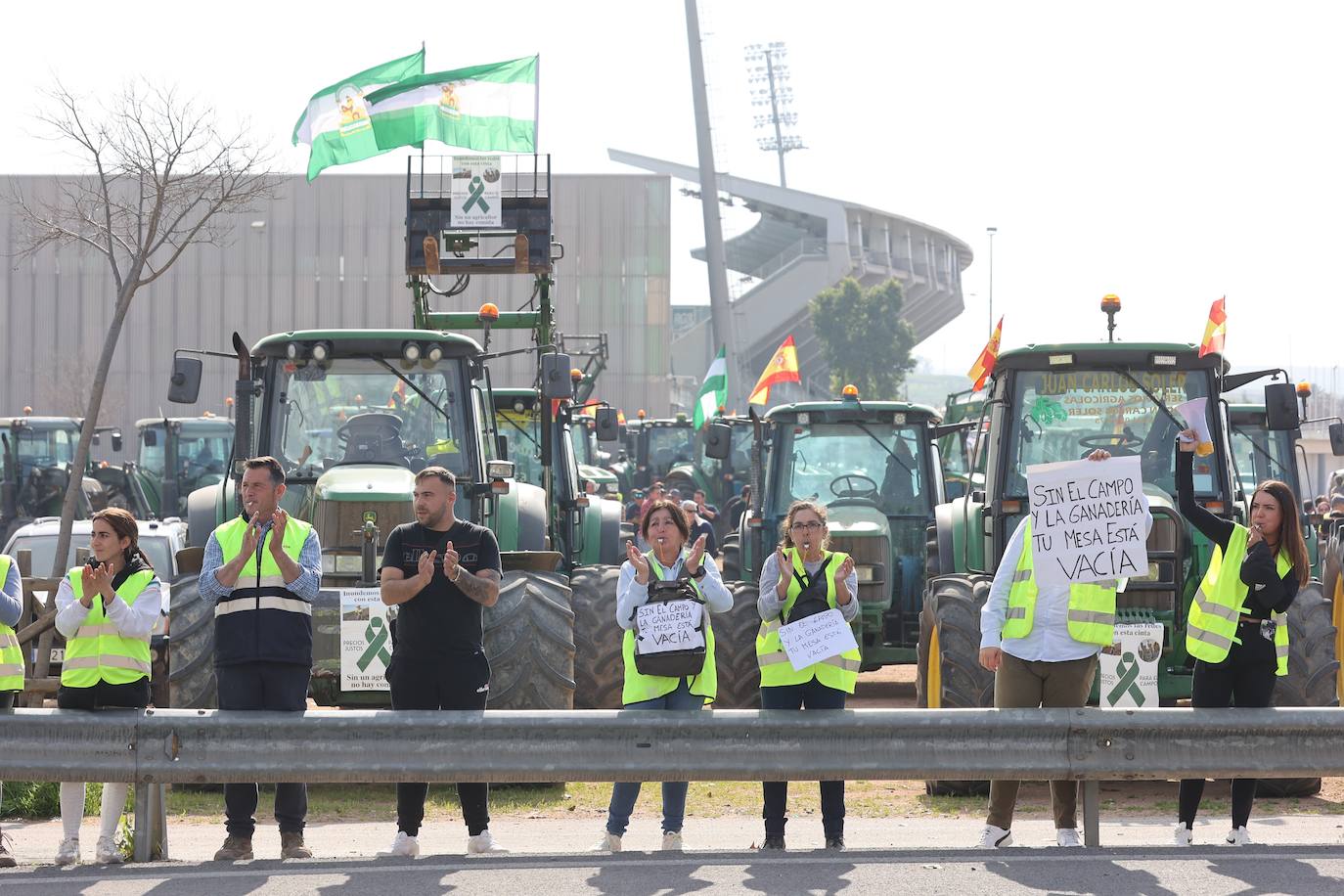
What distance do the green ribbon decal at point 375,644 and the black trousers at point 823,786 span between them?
290 centimetres

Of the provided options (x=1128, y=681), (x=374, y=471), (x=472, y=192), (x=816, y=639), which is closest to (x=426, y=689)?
(x=816, y=639)

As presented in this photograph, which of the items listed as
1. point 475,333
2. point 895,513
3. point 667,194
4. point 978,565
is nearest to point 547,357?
point 978,565

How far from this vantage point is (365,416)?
11.7 metres

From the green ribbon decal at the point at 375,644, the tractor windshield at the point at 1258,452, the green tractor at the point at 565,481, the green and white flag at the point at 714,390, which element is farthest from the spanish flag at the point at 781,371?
the green ribbon decal at the point at 375,644

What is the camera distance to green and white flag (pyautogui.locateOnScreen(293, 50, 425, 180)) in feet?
62.0

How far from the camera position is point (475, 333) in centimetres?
4906

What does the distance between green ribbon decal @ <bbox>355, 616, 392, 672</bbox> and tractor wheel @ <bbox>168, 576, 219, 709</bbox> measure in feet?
2.88

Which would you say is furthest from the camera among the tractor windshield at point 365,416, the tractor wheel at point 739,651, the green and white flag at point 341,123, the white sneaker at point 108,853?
the green and white flag at point 341,123

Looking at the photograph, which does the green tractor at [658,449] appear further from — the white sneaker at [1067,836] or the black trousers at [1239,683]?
the white sneaker at [1067,836]

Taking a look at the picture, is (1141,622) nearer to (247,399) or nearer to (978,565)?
(978,565)

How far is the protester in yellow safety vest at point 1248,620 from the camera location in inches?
329

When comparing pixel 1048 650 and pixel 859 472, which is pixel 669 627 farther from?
pixel 859 472

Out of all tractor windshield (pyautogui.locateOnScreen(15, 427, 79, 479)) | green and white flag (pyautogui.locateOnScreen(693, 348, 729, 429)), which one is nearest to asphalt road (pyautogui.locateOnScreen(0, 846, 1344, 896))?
green and white flag (pyautogui.locateOnScreen(693, 348, 729, 429))

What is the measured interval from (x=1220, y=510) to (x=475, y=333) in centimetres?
3909
